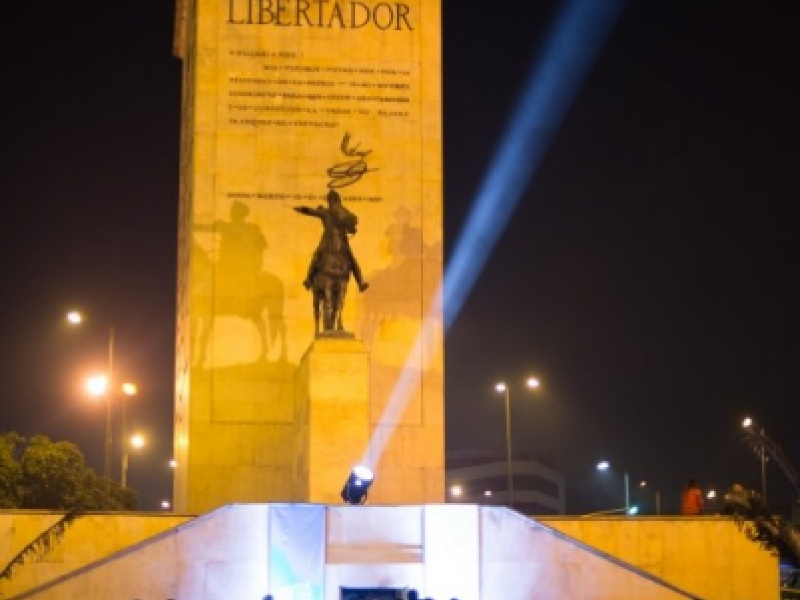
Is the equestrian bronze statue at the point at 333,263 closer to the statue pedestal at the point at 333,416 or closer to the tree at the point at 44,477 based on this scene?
the statue pedestal at the point at 333,416

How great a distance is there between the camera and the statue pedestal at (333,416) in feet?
90.3

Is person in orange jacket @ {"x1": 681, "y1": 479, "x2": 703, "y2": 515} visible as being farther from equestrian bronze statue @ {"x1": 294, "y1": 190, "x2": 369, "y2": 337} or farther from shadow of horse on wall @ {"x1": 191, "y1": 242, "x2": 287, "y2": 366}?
shadow of horse on wall @ {"x1": 191, "y1": 242, "x2": 287, "y2": 366}

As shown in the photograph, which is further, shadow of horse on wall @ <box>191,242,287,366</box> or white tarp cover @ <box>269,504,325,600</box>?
shadow of horse on wall @ <box>191,242,287,366</box>

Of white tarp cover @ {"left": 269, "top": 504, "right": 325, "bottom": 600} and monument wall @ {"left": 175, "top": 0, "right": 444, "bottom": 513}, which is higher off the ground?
monument wall @ {"left": 175, "top": 0, "right": 444, "bottom": 513}

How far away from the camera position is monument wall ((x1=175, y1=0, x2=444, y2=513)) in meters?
32.6

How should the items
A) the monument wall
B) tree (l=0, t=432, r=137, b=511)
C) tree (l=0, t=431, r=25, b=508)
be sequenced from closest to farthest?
the monument wall
tree (l=0, t=431, r=25, b=508)
tree (l=0, t=432, r=137, b=511)

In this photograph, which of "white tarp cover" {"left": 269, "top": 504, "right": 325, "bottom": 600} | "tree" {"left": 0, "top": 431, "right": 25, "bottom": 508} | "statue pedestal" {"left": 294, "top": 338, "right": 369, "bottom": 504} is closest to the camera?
"white tarp cover" {"left": 269, "top": 504, "right": 325, "bottom": 600}

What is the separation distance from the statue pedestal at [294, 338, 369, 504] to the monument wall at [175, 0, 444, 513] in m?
4.52

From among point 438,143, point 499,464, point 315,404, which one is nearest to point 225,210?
point 438,143

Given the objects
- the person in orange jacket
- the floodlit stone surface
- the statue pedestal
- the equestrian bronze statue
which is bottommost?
the floodlit stone surface

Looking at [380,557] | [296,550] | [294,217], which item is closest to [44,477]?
[294,217]

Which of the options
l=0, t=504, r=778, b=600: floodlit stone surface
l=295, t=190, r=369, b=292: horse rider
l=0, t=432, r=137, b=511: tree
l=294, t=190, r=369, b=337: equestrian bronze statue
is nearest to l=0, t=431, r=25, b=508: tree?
l=0, t=432, r=137, b=511: tree

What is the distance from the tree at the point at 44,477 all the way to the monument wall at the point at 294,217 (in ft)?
15.8

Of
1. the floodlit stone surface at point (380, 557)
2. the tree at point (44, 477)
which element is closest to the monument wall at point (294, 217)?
the tree at point (44, 477)
